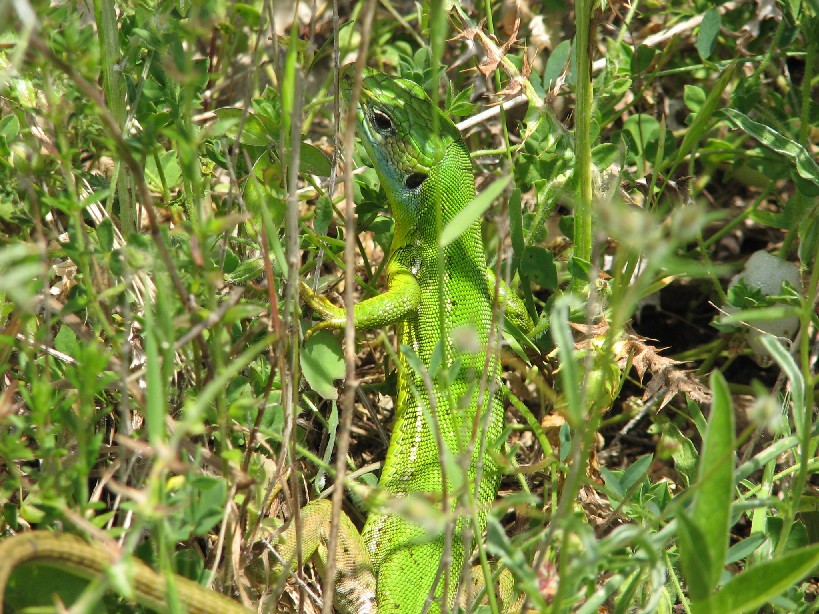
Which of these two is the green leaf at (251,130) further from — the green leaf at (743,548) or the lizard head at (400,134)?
the green leaf at (743,548)

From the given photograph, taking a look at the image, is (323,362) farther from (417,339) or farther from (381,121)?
(381,121)

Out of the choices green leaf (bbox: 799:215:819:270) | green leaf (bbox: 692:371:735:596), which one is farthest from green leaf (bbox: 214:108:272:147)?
green leaf (bbox: 799:215:819:270)

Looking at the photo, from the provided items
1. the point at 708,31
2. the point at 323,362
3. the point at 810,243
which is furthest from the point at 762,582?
the point at 708,31

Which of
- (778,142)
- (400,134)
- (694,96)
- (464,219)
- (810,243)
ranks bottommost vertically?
(810,243)

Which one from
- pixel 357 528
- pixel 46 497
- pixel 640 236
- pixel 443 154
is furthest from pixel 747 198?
pixel 46 497

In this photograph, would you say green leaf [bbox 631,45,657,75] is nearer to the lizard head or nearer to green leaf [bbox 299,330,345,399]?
the lizard head

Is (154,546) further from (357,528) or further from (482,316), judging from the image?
(482,316)

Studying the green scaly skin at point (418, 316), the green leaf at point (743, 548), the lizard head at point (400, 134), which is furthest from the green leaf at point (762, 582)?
the lizard head at point (400, 134)
